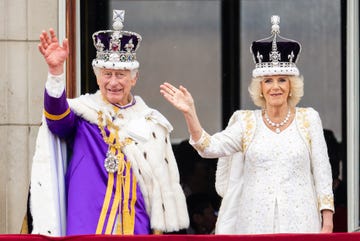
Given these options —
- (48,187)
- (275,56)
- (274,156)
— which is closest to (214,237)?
(274,156)

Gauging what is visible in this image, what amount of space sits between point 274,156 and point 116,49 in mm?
1004

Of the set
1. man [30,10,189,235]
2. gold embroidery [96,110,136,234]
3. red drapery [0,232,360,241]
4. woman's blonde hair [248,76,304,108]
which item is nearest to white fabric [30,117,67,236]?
man [30,10,189,235]

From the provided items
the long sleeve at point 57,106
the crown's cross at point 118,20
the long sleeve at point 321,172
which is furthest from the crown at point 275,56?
the long sleeve at point 57,106

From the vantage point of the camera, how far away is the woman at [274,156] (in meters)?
7.50

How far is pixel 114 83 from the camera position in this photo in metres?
7.52

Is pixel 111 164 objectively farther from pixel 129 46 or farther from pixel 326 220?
pixel 326 220

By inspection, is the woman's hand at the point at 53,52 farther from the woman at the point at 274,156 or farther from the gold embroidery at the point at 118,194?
the woman at the point at 274,156

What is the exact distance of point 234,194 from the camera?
303 inches

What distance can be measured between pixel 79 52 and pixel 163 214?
176 cm

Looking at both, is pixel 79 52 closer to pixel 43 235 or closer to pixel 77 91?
pixel 77 91

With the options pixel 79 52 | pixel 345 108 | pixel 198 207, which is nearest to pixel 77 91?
pixel 79 52

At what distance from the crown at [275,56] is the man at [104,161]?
0.62 meters

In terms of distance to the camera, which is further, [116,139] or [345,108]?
[345,108]

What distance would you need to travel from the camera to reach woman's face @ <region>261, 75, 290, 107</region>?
24.9 feet
